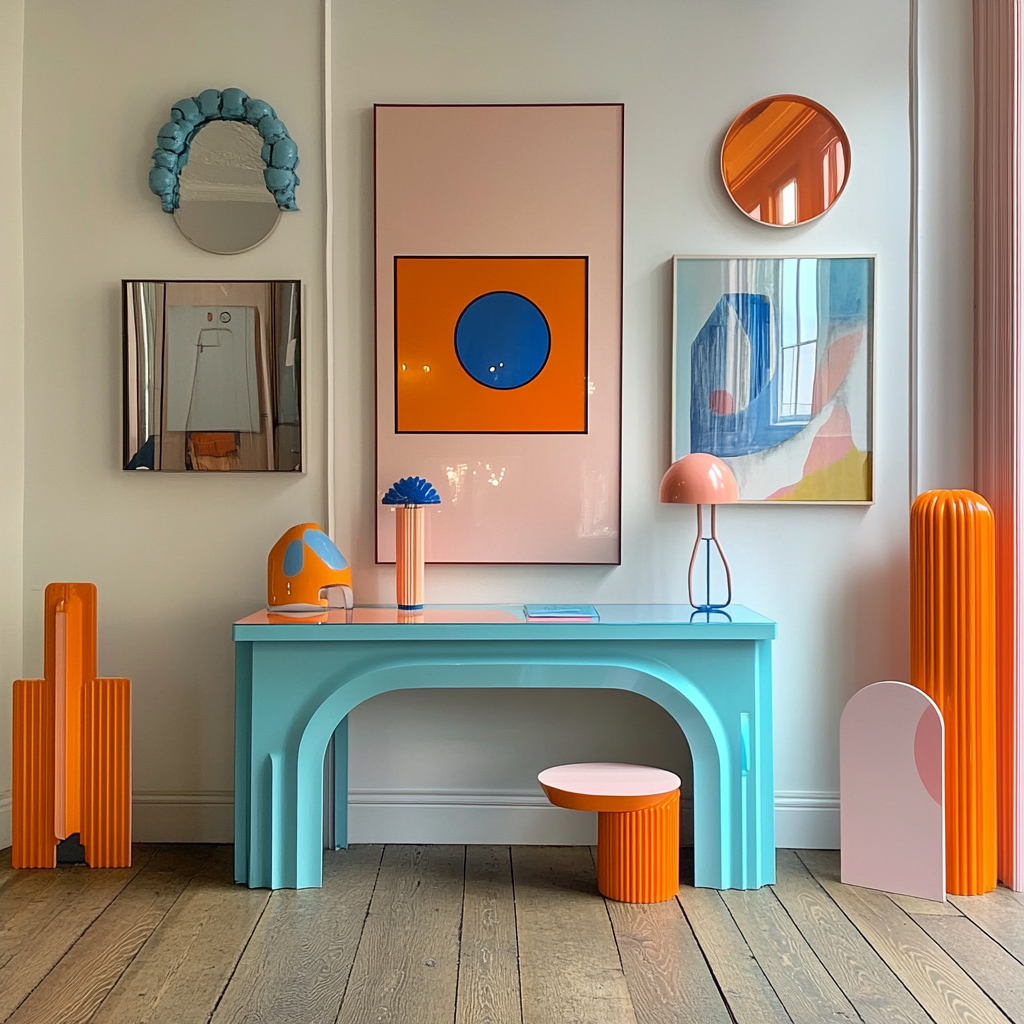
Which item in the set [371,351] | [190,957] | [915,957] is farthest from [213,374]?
[915,957]

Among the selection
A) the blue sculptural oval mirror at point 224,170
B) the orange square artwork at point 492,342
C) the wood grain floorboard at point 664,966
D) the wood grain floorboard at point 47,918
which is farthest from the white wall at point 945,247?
the wood grain floorboard at point 47,918

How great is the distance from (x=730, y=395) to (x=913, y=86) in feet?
3.45

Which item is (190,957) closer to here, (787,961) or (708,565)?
(787,961)

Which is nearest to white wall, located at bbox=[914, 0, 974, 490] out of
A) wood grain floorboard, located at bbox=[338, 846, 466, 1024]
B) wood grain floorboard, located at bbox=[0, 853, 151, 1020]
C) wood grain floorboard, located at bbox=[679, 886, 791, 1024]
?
wood grain floorboard, located at bbox=[679, 886, 791, 1024]

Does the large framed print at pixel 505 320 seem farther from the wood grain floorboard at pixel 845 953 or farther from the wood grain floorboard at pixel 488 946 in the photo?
the wood grain floorboard at pixel 845 953

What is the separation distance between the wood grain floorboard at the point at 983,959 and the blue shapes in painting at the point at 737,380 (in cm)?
133

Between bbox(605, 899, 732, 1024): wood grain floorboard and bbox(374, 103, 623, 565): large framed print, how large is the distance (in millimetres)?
996

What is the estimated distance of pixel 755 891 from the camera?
254 centimetres

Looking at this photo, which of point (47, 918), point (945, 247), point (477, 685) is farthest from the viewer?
point (945, 247)

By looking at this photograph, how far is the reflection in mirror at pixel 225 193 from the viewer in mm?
2895

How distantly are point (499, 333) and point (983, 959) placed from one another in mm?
1991

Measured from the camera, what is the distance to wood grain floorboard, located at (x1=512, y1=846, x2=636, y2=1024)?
1924mm

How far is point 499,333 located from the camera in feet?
9.48

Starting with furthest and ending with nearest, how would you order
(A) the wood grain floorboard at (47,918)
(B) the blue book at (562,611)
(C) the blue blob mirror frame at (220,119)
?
(C) the blue blob mirror frame at (220,119)
(B) the blue book at (562,611)
(A) the wood grain floorboard at (47,918)
